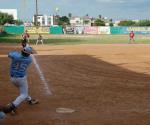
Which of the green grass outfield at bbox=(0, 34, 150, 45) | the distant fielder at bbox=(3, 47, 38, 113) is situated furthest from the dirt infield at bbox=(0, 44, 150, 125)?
the green grass outfield at bbox=(0, 34, 150, 45)

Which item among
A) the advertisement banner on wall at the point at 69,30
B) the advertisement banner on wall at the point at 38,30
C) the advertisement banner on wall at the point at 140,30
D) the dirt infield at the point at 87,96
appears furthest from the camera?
the advertisement banner on wall at the point at 140,30

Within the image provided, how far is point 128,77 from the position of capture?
18.9 m

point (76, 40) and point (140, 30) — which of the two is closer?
point (76, 40)

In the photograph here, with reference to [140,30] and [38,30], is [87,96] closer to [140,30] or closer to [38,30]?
[38,30]

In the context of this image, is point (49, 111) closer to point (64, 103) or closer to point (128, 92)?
point (64, 103)

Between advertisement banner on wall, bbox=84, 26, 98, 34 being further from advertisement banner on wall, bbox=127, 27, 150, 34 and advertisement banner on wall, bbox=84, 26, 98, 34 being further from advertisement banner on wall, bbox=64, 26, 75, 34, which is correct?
advertisement banner on wall, bbox=127, 27, 150, 34

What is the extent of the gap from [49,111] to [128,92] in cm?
402

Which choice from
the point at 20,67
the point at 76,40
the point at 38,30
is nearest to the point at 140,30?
the point at 38,30

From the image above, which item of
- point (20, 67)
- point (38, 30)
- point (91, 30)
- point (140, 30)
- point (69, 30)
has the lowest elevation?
point (140, 30)

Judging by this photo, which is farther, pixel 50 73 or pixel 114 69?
pixel 114 69

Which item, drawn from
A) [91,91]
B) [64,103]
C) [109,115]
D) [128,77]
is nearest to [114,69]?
[128,77]

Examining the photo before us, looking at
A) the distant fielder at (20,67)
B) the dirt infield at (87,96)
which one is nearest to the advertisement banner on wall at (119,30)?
the dirt infield at (87,96)

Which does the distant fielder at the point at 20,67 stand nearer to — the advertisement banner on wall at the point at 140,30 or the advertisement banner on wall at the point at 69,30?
the advertisement banner on wall at the point at 69,30

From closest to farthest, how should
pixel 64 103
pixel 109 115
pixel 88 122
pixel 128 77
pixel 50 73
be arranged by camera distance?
pixel 88 122 → pixel 109 115 → pixel 64 103 → pixel 128 77 → pixel 50 73
